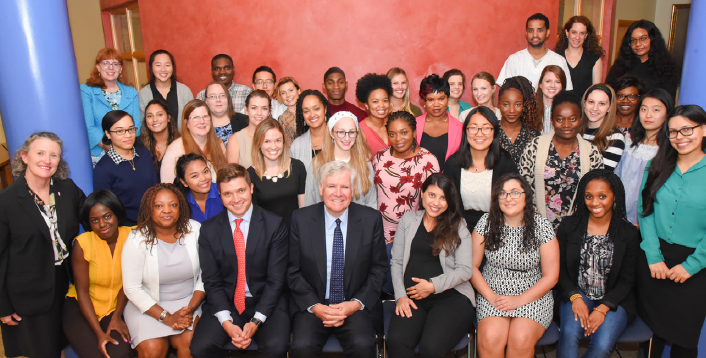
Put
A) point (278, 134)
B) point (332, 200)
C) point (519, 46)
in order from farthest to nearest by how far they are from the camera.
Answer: point (519, 46)
point (278, 134)
point (332, 200)

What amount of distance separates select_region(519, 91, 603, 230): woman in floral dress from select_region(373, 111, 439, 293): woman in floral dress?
0.80m

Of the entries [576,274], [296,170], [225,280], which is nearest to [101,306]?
[225,280]

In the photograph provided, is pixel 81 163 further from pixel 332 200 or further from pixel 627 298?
pixel 627 298

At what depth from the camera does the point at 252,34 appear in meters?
6.41

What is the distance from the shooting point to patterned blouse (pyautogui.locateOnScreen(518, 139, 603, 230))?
362 centimetres

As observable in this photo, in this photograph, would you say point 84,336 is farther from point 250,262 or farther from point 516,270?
point 516,270

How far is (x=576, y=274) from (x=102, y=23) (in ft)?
32.2

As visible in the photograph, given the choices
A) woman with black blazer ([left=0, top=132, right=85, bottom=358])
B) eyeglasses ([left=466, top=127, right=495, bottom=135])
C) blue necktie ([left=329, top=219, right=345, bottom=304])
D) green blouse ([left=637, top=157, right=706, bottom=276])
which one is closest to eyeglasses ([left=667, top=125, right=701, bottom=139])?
green blouse ([left=637, top=157, right=706, bottom=276])

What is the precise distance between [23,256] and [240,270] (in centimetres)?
143

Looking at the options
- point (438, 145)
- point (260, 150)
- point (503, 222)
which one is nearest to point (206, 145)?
point (260, 150)

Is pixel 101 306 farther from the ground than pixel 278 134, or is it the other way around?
pixel 278 134

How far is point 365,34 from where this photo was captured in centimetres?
616

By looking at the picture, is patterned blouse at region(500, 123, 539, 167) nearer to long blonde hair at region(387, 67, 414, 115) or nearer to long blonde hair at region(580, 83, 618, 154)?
long blonde hair at region(580, 83, 618, 154)

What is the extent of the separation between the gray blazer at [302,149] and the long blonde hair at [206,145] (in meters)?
0.64
